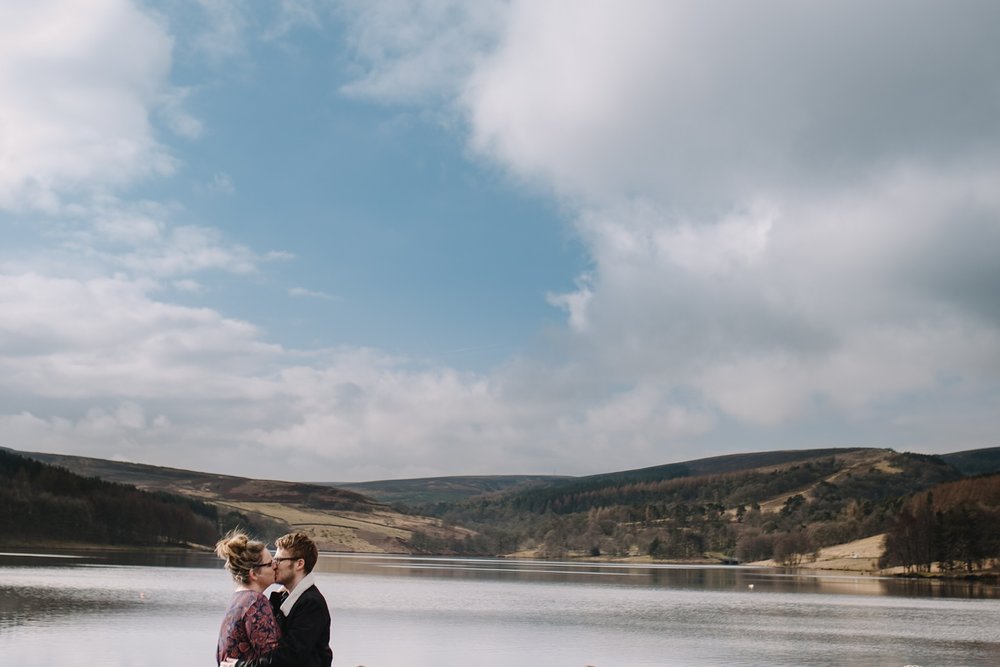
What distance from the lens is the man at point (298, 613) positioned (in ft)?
32.5

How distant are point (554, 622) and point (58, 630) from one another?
98.7 feet

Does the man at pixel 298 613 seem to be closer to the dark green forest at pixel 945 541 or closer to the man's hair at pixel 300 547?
the man's hair at pixel 300 547

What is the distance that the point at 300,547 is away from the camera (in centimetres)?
1041

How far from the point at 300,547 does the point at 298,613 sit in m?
0.70

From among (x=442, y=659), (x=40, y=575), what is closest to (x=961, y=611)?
(x=442, y=659)

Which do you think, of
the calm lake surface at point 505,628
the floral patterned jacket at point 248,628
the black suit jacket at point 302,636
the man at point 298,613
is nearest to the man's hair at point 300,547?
the man at point 298,613

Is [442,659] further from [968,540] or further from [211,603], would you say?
[968,540]

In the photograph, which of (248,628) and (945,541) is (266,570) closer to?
(248,628)

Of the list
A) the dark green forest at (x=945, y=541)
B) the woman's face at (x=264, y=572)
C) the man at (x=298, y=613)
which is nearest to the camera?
the woman's face at (x=264, y=572)

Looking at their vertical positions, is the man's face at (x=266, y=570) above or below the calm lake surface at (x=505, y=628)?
above

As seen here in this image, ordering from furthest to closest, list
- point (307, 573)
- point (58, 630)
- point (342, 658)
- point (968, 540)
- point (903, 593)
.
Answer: point (968, 540) → point (903, 593) → point (58, 630) → point (342, 658) → point (307, 573)

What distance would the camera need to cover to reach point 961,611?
267 feet

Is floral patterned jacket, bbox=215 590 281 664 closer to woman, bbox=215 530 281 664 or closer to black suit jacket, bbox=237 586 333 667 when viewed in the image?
woman, bbox=215 530 281 664

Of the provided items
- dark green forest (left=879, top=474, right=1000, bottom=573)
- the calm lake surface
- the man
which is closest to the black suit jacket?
the man
